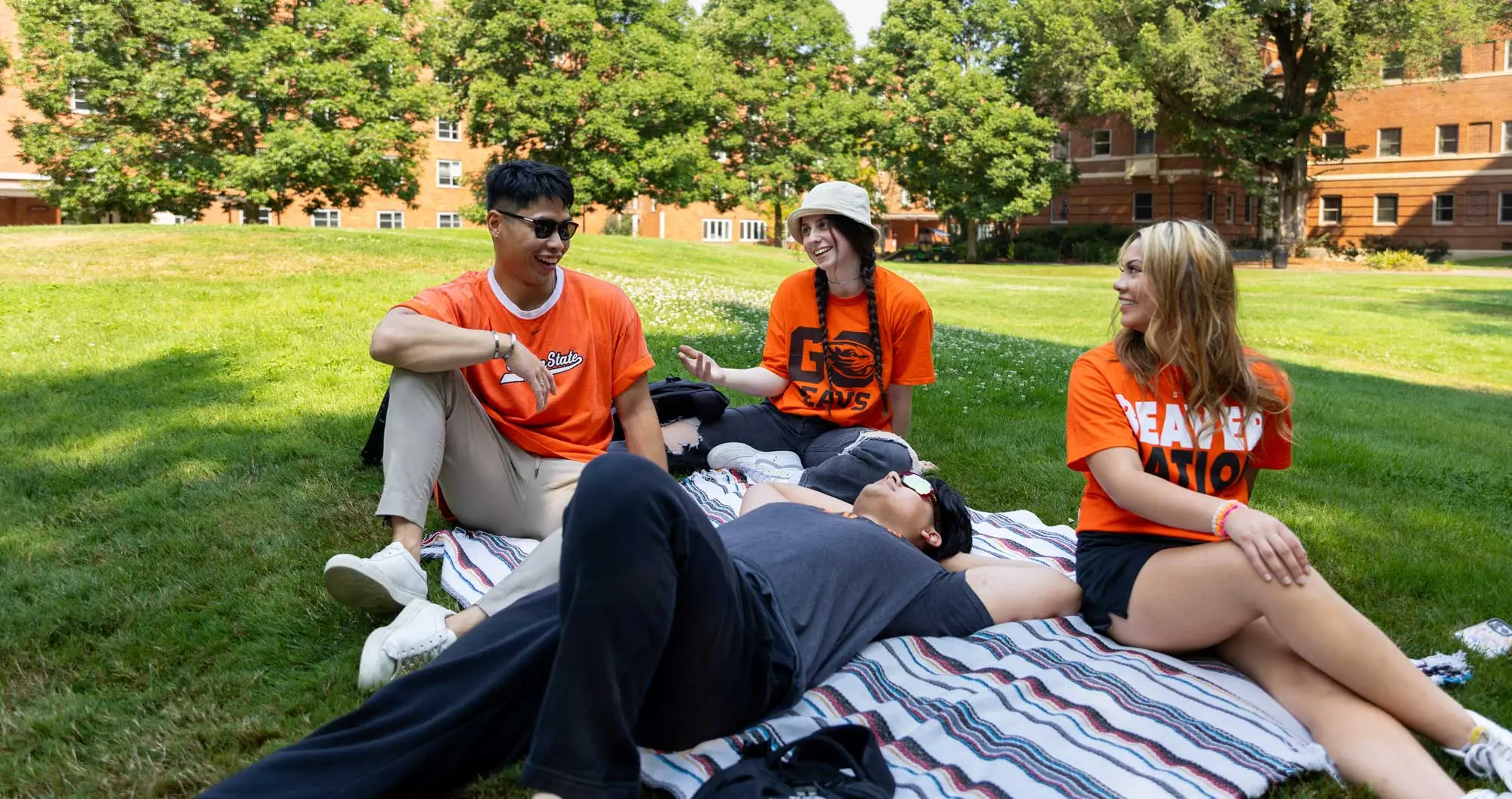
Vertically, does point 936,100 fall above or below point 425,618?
above

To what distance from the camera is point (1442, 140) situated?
152 feet

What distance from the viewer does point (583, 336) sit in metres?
4.78

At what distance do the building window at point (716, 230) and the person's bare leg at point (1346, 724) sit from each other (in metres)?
66.3

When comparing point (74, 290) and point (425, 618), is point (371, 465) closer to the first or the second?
point (425, 618)

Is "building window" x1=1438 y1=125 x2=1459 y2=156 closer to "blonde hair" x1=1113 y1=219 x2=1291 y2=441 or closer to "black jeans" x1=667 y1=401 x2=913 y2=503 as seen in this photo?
"black jeans" x1=667 y1=401 x2=913 y2=503

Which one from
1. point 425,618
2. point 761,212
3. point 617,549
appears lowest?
point 425,618

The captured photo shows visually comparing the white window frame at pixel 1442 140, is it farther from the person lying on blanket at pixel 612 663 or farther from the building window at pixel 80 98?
the person lying on blanket at pixel 612 663

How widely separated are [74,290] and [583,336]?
950cm

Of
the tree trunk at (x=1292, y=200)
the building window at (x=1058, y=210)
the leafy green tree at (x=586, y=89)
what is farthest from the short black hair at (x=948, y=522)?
the building window at (x=1058, y=210)

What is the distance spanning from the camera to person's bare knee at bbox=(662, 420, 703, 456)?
6258 millimetres

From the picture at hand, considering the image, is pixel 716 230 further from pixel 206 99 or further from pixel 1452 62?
pixel 1452 62

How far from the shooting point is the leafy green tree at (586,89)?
39.1m

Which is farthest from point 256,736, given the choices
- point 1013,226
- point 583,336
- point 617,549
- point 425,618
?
point 1013,226

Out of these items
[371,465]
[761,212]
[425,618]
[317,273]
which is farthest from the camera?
[761,212]
